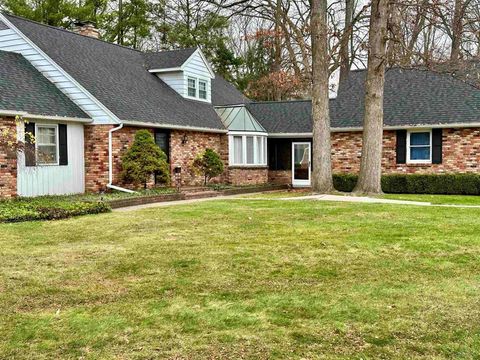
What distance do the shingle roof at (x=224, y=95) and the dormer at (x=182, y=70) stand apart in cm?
189

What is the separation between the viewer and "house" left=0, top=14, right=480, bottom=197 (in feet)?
53.4

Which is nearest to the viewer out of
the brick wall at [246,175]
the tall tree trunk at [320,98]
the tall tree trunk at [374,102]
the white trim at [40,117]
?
the white trim at [40,117]

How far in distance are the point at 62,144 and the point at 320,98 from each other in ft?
29.4

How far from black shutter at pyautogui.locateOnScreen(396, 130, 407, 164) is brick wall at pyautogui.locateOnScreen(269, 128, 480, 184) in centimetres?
17

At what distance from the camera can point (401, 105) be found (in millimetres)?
22234

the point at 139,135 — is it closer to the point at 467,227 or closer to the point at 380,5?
the point at 380,5

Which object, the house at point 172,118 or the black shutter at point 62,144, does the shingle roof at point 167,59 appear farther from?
the black shutter at point 62,144

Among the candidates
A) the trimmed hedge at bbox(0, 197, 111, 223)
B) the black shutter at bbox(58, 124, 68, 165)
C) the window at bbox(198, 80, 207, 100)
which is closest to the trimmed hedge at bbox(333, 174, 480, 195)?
the window at bbox(198, 80, 207, 100)

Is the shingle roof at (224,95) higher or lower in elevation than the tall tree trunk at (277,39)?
lower

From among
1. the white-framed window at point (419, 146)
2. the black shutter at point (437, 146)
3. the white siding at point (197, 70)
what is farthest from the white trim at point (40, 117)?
the black shutter at point (437, 146)

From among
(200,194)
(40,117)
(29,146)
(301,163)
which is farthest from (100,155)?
(301,163)

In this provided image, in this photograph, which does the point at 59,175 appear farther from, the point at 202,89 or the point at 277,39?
the point at 277,39

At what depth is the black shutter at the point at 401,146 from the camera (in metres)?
21.4

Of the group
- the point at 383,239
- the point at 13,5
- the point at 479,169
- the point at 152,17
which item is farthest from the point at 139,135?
the point at 152,17
